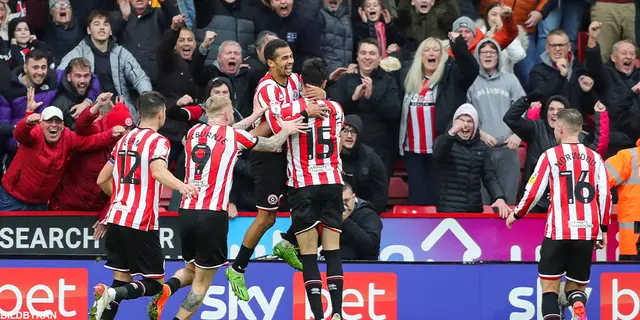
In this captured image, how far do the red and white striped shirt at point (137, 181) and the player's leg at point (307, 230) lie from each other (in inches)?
50.5

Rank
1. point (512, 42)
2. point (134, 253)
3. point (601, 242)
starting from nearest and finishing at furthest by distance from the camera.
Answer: point (134, 253) → point (601, 242) → point (512, 42)

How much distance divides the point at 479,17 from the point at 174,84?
14.6 feet

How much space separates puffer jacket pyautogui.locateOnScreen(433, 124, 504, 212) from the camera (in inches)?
600

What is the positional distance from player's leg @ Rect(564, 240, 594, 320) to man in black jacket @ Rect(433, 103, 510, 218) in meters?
2.52

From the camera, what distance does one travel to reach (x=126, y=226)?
12.1 metres

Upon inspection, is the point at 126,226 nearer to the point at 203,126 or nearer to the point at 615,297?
the point at 203,126

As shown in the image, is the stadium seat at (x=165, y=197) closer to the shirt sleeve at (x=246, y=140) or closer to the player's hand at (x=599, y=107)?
the shirt sleeve at (x=246, y=140)

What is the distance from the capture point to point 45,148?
1462 cm

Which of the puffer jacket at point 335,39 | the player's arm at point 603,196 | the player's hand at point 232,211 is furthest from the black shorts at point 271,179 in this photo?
the puffer jacket at point 335,39

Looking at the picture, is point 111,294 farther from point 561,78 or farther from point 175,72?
point 561,78

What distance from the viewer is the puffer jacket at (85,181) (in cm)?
1481

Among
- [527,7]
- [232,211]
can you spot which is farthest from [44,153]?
[527,7]

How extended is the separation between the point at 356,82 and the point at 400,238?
206 cm

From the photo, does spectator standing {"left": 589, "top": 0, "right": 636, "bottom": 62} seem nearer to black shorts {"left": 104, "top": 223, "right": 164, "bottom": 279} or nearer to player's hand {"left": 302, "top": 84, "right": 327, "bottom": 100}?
player's hand {"left": 302, "top": 84, "right": 327, "bottom": 100}
